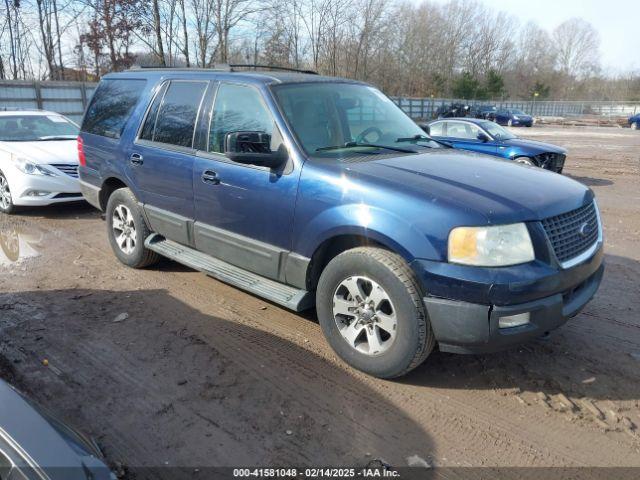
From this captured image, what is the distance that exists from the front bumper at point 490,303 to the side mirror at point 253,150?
1.36 meters

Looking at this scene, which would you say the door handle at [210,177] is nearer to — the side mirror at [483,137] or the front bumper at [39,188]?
the front bumper at [39,188]

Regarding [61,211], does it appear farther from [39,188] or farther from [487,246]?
[487,246]

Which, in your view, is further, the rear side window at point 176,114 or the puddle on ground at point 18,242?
the puddle on ground at point 18,242

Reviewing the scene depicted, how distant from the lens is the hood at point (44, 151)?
772cm

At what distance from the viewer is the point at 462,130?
12.9m

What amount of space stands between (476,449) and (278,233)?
6.51 ft

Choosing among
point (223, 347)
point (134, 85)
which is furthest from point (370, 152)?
point (134, 85)

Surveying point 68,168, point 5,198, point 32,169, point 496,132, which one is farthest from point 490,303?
point 496,132

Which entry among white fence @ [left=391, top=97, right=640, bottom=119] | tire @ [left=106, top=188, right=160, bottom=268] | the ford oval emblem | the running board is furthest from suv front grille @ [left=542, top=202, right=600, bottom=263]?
white fence @ [left=391, top=97, right=640, bottom=119]

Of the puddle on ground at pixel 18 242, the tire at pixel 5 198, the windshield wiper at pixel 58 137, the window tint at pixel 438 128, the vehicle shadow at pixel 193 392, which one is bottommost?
the vehicle shadow at pixel 193 392

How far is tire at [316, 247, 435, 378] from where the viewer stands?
3.15 metres

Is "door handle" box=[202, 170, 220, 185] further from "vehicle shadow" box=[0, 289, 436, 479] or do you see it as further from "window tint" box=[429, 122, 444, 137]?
"window tint" box=[429, 122, 444, 137]

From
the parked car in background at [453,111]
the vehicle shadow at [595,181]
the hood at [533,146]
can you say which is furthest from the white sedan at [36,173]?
the parked car in background at [453,111]

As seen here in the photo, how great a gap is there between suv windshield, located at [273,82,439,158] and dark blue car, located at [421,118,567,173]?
631 cm
